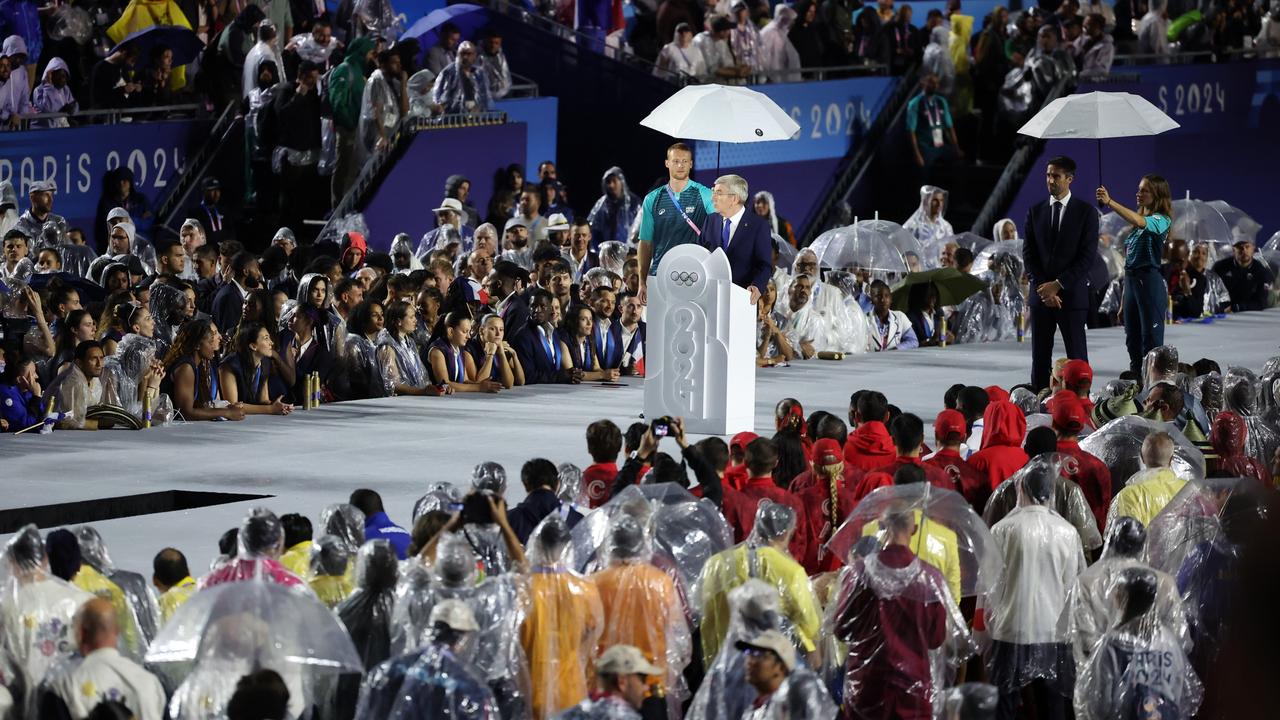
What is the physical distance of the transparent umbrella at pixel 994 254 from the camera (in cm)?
1869

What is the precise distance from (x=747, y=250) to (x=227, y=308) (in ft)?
13.1

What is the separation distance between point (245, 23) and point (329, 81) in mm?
984

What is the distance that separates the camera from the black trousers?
12695mm

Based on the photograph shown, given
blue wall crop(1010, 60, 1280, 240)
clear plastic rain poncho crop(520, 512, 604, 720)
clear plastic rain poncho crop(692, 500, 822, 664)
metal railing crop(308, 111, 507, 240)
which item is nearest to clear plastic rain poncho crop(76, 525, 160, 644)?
clear plastic rain poncho crop(520, 512, 604, 720)

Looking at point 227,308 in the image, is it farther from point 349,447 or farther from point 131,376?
point 349,447

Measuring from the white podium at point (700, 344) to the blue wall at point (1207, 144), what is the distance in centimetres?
1408

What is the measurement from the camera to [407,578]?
6.02m

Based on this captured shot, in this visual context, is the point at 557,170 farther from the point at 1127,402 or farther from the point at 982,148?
the point at 1127,402

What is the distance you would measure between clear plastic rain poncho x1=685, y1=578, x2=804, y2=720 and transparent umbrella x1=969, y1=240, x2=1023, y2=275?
44.1 feet

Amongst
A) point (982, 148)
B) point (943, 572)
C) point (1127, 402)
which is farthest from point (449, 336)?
point (982, 148)

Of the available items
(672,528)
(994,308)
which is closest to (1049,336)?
(994,308)

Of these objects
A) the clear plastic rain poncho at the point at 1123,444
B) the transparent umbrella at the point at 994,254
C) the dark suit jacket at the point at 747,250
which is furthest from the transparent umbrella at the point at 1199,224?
the clear plastic rain poncho at the point at 1123,444

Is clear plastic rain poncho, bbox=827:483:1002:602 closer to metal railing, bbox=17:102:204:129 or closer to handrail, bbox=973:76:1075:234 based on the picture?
metal railing, bbox=17:102:204:129

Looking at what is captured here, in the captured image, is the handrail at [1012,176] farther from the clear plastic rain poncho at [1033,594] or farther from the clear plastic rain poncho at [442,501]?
the clear plastic rain poncho at [442,501]
